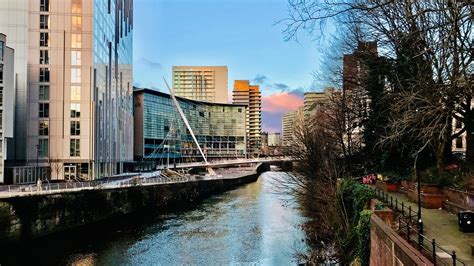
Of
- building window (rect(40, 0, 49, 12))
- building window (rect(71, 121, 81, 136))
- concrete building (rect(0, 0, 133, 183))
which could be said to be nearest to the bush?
concrete building (rect(0, 0, 133, 183))

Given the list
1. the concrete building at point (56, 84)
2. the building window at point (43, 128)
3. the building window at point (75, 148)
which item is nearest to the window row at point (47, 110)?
the concrete building at point (56, 84)

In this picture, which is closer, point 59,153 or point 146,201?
point 146,201

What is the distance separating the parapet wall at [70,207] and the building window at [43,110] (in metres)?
19.7

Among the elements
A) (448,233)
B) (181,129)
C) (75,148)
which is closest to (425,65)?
(448,233)

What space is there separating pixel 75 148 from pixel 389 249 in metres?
57.5

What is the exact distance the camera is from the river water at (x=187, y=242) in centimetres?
2791

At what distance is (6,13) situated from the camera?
61969 mm

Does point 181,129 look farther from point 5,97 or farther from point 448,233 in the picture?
point 448,233

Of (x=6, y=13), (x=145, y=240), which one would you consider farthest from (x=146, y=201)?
(x=6, y=13)

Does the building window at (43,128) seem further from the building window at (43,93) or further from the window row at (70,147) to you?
the building window at (43,93)

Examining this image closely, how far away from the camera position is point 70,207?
3916 centimetres

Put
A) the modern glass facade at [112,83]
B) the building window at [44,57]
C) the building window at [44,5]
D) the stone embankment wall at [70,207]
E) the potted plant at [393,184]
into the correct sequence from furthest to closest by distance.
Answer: the modern glass facade at [112,83] → the building window at [44,5] → the building window at [44,57] → the stone embankment wall at [70,207] → the potted plant at [393,184]

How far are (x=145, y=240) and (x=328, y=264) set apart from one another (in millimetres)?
16085

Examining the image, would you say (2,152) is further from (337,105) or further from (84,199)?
(337,105)
